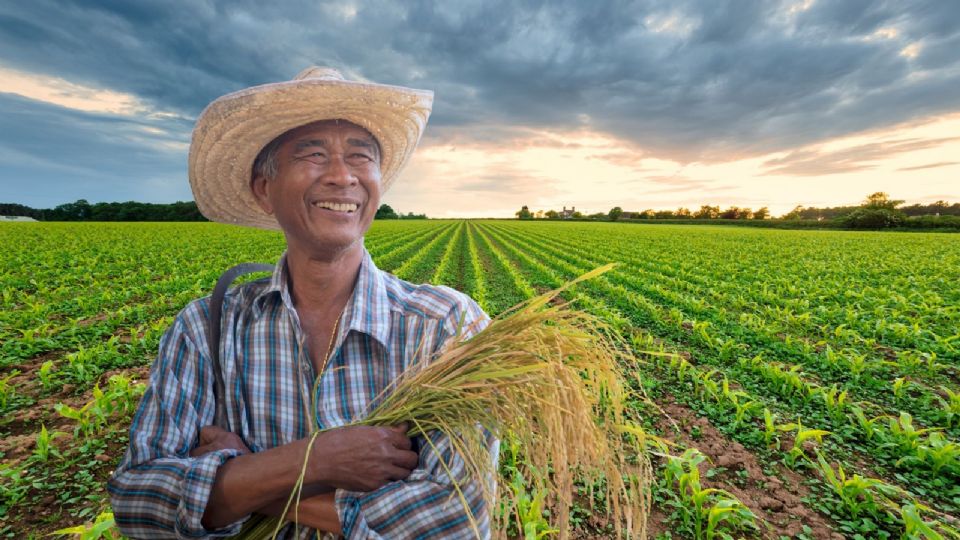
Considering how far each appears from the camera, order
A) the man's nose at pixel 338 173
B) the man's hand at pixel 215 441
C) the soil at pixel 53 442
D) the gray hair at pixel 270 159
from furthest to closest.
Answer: the soil at pixel 53 442, the gray hair at pixel 270 159, the man's nose at pixel 338 173, the man's hand at pixel 215 441

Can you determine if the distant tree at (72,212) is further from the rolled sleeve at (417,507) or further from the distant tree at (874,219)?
the distant tree at (874,219)

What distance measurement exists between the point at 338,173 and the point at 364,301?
0.44 m

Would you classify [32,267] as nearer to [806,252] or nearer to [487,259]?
[487,259]

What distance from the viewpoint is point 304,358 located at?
1482 mm

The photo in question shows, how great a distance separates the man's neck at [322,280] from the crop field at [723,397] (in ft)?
3.37

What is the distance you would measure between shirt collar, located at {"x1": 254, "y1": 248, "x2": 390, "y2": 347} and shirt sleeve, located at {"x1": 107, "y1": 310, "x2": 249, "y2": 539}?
1.03 feet

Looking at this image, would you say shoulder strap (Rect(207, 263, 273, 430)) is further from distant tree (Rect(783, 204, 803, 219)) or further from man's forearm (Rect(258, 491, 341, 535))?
distant tree (Rect(783, 204, 803, 219))

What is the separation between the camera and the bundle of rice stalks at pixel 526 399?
3.76 feet

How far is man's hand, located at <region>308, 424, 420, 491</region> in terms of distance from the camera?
3.66ft

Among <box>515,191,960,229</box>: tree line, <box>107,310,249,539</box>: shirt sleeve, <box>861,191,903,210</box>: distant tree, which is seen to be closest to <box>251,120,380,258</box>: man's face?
<box>107,310,249,539</box>: shirt sleeve

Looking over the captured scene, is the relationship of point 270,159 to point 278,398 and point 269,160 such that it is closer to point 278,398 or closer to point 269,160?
point 269,160

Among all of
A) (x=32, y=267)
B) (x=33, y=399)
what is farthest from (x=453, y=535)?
(x=32, y=267)

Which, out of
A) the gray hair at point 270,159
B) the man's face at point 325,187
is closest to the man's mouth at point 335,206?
the man's face at point 325,187

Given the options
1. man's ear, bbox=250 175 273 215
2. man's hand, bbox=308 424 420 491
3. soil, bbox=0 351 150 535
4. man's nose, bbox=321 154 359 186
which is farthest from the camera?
soil, bbox=0 351 150 535
